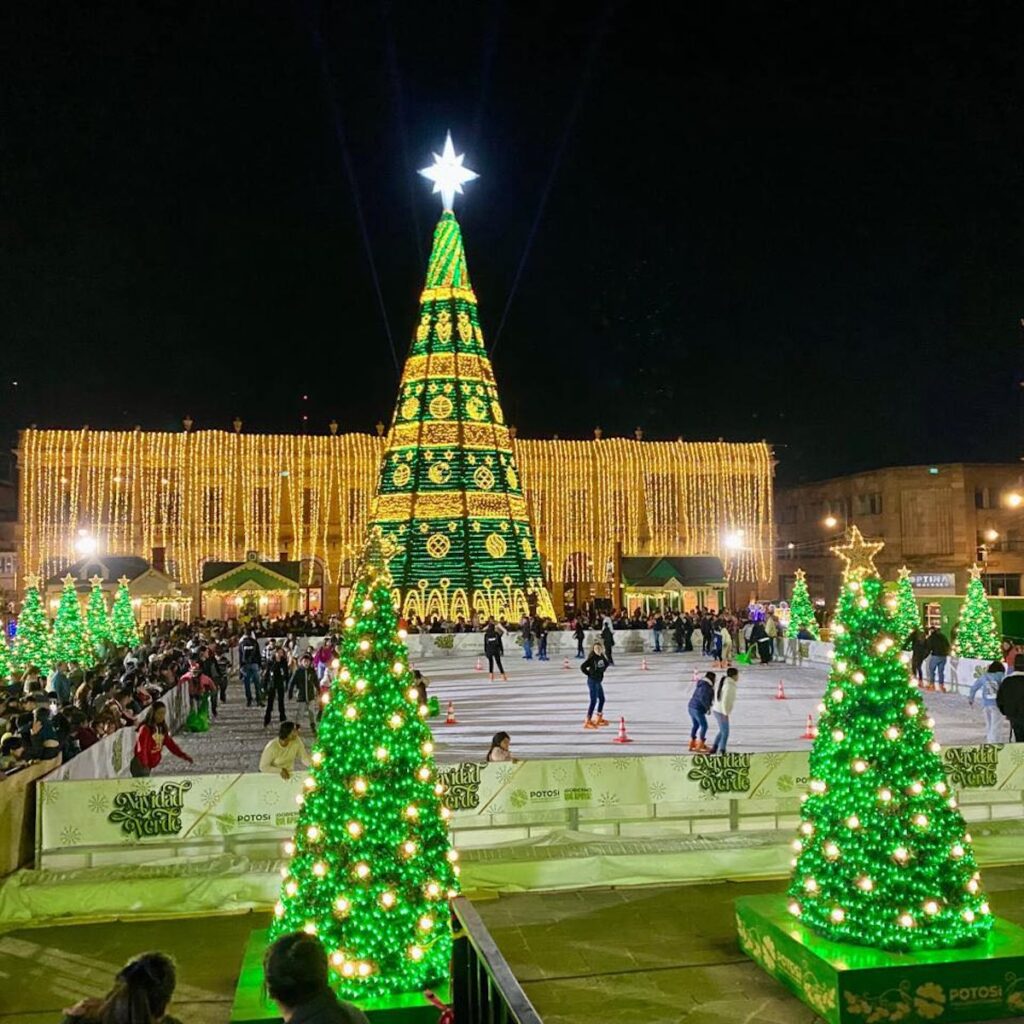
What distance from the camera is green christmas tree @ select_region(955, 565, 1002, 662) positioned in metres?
23.4

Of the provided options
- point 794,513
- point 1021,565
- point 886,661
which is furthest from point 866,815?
point 794,513

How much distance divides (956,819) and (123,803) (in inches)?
262

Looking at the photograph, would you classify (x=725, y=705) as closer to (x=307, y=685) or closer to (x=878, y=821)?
(x=878, y=821)

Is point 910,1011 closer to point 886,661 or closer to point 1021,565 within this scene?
point 886,661

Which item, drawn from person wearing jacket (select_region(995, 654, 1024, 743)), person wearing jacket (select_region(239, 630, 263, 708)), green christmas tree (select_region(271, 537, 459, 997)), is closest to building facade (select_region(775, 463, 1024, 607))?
person wearing jacket (select_region(239, 630, 263, 708))

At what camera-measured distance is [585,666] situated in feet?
49.9

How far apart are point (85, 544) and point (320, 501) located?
10.6m

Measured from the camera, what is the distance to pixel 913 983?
5.39m

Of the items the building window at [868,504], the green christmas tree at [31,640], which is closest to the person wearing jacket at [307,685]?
the green christmas tree at [31,640]

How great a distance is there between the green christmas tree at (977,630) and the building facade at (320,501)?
2172 centimetres

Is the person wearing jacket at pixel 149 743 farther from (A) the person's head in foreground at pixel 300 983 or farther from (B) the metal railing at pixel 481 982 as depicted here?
(A) the person's head in foreground at pixel 300 983

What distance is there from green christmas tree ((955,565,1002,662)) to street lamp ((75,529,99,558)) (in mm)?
35183

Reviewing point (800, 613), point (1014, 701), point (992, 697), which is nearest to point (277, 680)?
point (1014, 701)

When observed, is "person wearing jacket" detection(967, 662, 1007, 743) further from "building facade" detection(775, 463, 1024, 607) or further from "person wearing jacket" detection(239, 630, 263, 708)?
"building facade" detection(775, 463, 1024, 607)
